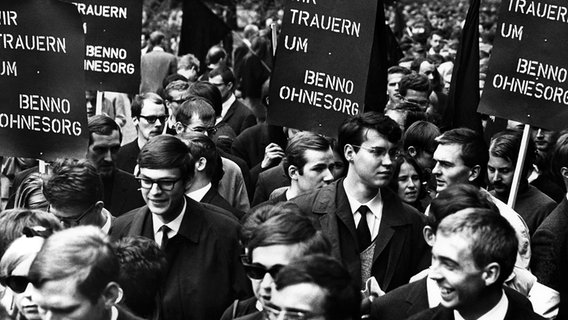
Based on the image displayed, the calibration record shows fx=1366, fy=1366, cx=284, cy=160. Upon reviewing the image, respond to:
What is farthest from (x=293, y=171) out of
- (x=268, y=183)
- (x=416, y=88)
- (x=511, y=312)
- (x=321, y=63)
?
(x=511, y=312)

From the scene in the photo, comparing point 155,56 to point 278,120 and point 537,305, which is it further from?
point 537,305

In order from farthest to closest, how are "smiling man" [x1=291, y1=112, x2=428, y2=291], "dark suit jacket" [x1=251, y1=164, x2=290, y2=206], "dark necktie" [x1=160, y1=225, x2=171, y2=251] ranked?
1. "dark suit jacket" [x1=251, y1=164, x2=290, y2=206]
2. "smiling man" [x1=291, y1=112, x2=428, y2=291]
3. "dark necktie" [x1=160, y1=225, x2=171, y2=251]

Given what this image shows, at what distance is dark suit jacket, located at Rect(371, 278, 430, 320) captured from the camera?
620 cm

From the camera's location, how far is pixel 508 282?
6602mm

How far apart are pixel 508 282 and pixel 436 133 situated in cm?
292

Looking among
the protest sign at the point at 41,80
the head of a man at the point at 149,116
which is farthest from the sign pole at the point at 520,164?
the head of a man at the point at 149,116

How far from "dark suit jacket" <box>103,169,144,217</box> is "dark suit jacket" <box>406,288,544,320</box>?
351 centimetres

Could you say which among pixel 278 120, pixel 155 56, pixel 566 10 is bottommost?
pixel 155 56

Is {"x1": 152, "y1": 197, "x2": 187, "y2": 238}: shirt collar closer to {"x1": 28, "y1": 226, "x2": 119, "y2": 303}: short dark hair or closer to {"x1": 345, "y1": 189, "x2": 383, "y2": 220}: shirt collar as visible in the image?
{"x1": 345, "y1": 189, "x2": 383, "y2": 220}: shirt collar

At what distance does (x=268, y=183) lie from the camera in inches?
389

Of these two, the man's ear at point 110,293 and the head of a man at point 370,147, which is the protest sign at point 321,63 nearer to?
the head of a man at point 370,147

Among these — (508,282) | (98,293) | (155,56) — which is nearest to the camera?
(98,293)

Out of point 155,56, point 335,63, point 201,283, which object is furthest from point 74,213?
point 155,56

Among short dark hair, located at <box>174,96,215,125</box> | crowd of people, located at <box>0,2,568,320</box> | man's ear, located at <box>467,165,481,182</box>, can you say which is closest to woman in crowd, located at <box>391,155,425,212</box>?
crowd of people, located at <box>0,2,568,320</box>
